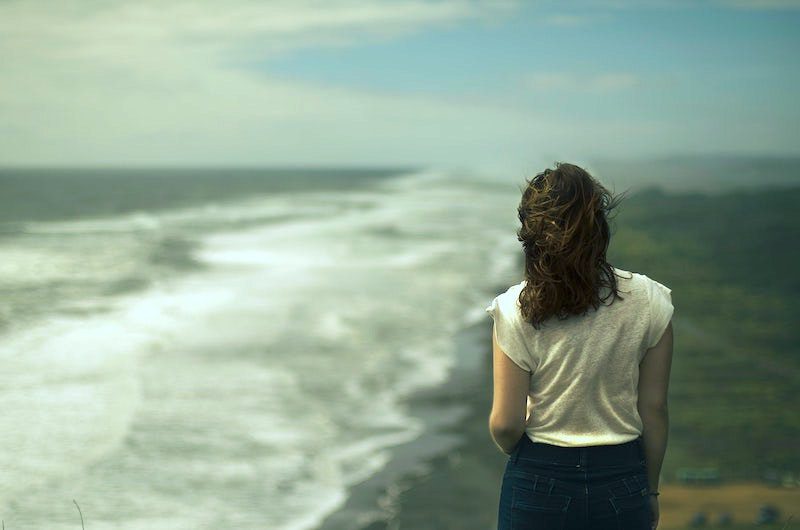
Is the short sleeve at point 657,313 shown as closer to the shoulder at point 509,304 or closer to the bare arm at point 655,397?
the bare arm at point 655,397

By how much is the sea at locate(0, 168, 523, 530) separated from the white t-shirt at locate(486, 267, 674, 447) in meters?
1.56

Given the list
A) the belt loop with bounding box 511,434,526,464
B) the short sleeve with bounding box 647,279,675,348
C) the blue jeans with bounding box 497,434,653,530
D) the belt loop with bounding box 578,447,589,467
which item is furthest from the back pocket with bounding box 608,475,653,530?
the short sleeve with bounding box 647,279,675,348

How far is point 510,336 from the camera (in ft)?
7.06

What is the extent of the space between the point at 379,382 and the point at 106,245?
25.0m

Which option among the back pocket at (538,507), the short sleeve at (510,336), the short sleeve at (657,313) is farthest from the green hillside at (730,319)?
the back pocket at (538,507)

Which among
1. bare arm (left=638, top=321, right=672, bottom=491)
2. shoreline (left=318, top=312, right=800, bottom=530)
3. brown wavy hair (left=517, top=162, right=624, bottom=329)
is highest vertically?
brown wavy hair (left=517, top=162, right=624, bottom=329)

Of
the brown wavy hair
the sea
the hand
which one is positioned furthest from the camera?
the sea

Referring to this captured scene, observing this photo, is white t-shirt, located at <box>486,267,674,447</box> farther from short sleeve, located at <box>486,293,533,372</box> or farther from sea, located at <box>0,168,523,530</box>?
sea, located at <box>0,168,523,530</box>

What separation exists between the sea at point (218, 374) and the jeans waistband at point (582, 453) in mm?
1588

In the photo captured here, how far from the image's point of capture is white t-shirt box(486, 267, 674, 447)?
2133mm

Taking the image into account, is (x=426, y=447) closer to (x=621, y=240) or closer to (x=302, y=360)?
(x=302, y=360)

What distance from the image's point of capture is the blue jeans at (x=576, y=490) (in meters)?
2.19

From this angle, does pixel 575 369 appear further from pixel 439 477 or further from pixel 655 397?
pixel 439 477

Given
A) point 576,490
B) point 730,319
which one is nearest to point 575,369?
point 576,490
